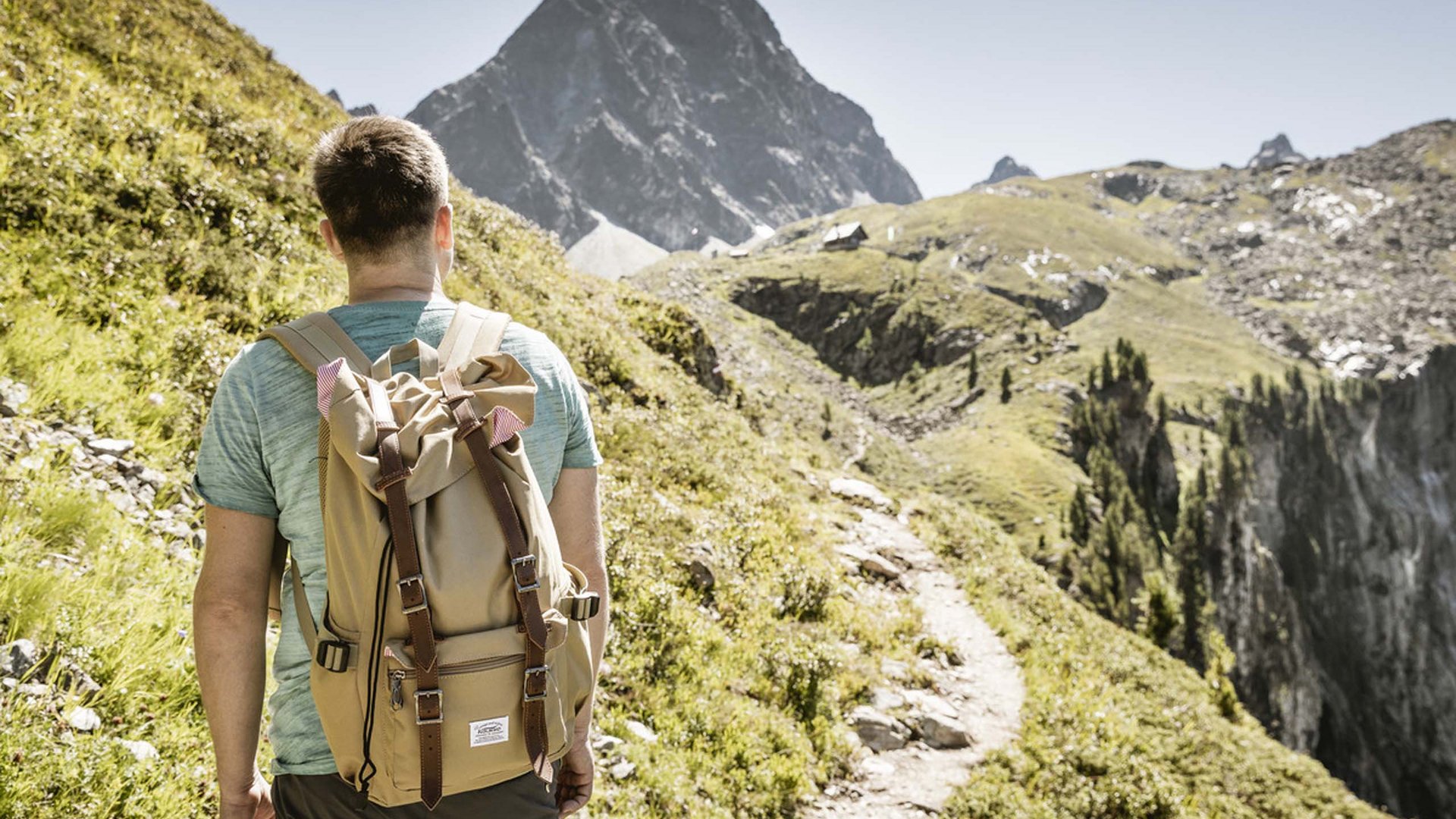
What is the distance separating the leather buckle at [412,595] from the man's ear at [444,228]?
1093 millimetres

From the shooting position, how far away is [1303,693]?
97.3 m

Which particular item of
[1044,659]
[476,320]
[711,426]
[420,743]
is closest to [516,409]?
[476,320]

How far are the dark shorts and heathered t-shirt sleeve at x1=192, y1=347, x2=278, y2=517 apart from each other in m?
0.82

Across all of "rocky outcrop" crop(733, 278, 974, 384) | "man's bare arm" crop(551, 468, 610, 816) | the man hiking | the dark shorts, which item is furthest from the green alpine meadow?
"rocky outcrop" crop(733, 278, 974, 384)

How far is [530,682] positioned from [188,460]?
6639mm

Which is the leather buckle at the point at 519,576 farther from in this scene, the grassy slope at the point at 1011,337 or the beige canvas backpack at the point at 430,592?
the grassy slope at the point at 1011,337

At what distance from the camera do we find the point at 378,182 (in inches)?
84.4

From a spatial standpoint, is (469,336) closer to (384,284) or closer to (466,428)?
(384,284)

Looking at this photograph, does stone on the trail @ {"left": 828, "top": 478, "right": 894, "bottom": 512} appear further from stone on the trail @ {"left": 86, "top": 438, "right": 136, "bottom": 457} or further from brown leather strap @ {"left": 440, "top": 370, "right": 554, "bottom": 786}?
brown leather strap @ {"left": 440, "top": 370, "right": 554, "bottom": 786}

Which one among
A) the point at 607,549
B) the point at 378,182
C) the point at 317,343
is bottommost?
the point at 607,549

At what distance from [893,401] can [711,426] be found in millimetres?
96797

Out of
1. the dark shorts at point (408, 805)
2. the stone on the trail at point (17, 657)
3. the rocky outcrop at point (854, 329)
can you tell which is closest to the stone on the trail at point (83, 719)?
the stone on the trail at point (17, 657)

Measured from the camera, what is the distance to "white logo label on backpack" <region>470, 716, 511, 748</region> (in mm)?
1885

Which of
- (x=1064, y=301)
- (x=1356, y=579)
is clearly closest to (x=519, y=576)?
(x=1064, y=301)
